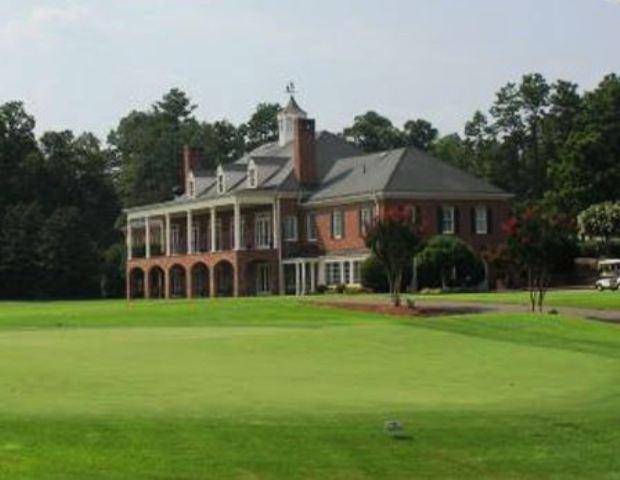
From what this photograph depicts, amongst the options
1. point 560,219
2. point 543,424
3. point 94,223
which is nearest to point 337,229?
point 560,219

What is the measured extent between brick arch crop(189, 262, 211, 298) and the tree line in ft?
59.9

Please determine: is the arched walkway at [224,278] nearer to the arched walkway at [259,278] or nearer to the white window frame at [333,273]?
the arched walkway at [259,278]

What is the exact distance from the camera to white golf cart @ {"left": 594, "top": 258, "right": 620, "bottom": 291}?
211 feet

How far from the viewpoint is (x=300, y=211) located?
8419cm

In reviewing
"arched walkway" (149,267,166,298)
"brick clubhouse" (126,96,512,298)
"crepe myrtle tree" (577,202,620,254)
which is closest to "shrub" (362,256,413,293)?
"brick clubhouse" (126,96,512,298)

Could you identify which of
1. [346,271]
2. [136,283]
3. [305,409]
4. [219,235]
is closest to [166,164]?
[136,283]

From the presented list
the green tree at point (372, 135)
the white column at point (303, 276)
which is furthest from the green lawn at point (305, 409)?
the green tree at point (372, 135)

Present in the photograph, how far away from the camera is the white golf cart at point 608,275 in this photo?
211 ft

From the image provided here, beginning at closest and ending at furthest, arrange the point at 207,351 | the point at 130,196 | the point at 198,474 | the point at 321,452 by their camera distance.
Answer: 1. the point at 198,474
2. the point at 321,452
3. the point at 207,351
4. the point at 130,196

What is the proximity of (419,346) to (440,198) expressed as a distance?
52452 millimetres

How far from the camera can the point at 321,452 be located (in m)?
12.8

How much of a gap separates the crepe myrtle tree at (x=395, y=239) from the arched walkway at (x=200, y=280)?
3960cm

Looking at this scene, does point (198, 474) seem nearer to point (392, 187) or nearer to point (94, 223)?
point (392, 187)

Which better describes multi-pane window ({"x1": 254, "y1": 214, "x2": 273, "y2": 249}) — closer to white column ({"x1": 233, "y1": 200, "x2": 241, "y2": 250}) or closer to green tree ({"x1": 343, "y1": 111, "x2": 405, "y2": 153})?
white column ({"x1": 233, "y1": 200, "x2": 241, "y2": 250})
